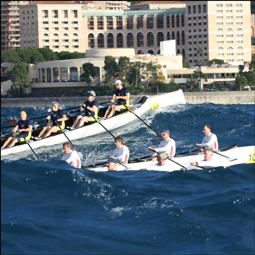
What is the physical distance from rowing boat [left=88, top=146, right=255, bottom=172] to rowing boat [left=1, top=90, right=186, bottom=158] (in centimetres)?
778

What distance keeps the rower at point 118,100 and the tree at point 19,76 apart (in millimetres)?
115407

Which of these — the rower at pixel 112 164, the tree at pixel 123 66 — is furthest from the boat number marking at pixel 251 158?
the tree at pixel 123 66

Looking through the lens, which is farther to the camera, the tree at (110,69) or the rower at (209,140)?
the tree at (110,69)

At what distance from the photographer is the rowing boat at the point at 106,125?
4066cm

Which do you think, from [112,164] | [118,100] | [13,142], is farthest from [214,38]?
[112,164]

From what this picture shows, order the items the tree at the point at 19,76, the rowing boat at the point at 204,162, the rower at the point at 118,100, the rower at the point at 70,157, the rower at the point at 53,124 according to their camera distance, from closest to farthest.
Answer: the rower at the point at 70,157 → the rowing boat at the point at 204,162 → the rower at the point at 53,124 → the rower at the point at 118,100 → the tree at the point at 19,76

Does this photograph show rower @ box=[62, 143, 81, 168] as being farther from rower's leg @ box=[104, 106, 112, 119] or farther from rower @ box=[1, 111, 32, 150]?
rower's leg @ box=[104, 106, 112, 119]

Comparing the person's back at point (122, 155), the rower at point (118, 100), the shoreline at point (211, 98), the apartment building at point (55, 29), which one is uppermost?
the apartment building at point (55, 29)

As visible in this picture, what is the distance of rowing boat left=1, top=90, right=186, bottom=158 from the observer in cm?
4066

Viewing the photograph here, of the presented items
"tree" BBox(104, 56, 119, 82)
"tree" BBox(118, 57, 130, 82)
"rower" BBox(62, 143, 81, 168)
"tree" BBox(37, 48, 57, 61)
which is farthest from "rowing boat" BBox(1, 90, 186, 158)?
"tree" BBox(37, 48, 57, 61)

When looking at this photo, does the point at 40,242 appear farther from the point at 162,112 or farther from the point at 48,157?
the point at 162,112

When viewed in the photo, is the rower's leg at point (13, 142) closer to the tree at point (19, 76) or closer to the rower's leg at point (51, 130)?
the rower's leg at point (51, 130)

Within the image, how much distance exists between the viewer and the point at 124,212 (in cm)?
2248

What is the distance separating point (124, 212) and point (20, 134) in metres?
17.1
